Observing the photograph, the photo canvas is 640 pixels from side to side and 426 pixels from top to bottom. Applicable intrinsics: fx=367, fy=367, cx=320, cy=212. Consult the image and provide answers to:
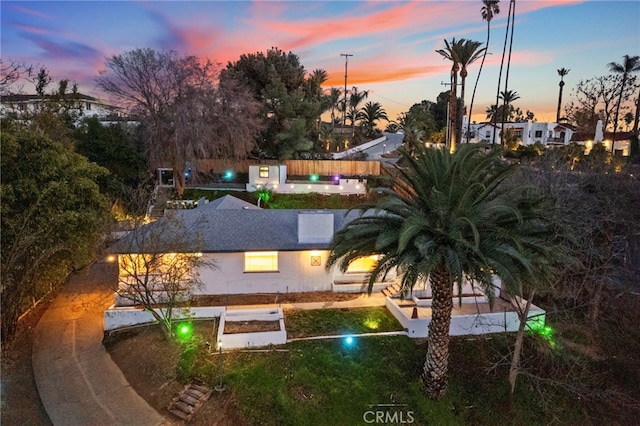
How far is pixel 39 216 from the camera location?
13.0 m

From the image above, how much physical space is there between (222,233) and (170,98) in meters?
17.8

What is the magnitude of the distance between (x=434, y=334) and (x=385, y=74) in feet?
93.7

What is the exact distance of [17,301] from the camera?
1380 cm

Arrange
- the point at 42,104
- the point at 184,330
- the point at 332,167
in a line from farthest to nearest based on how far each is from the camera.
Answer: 1. the point at 332,167
2. the point at 42,104
3. the point at 184,330

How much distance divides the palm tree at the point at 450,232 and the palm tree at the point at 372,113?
48057 mm

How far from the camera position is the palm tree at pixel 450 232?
1005 cm

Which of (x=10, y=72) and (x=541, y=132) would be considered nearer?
(x=10, y=72)

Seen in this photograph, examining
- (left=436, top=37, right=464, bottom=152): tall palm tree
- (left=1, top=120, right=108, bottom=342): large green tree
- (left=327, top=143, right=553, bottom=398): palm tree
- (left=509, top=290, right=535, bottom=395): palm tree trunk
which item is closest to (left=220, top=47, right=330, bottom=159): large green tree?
(left=436, top=37, right=464, bottom=152): tall palm tree

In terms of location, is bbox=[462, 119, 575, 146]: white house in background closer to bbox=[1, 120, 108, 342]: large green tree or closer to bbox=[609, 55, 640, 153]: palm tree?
bbox=[609, 55, 640, 153]: palm tree

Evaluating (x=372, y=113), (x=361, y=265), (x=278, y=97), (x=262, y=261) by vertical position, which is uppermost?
(x=372, y=113)

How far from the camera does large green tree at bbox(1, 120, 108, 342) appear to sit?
40.6 ft

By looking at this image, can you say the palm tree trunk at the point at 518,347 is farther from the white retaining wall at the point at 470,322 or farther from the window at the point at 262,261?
the window at the point at 262,261

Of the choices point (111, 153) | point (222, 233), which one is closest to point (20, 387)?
point (222, 233)

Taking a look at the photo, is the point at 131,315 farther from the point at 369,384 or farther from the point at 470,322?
the point at 470,322
